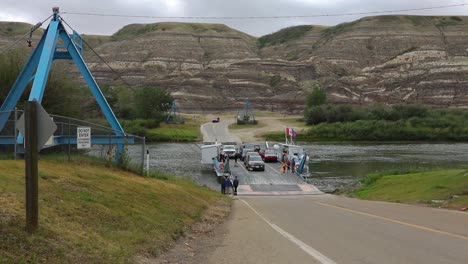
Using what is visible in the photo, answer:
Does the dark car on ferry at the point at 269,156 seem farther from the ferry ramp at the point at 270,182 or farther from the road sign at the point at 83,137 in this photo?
the road sign at the point at 83,137

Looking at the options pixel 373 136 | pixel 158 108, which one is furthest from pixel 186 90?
pixel 373 136

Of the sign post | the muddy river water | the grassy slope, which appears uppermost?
the sign post

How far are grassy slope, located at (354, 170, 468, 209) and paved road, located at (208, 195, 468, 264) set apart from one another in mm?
7807

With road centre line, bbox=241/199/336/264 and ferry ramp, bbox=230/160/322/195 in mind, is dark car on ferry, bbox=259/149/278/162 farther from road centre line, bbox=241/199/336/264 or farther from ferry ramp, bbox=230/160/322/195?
road centre line, bbox=241/199/336/264

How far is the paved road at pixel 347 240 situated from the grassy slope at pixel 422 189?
7.81m

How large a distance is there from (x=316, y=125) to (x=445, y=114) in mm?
31711

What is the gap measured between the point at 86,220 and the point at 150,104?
126889 mm

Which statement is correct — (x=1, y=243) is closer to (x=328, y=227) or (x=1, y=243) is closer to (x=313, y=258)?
(x=313, y=258)

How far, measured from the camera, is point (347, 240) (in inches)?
480

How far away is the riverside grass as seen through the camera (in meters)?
7.79

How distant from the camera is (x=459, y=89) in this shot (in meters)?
157

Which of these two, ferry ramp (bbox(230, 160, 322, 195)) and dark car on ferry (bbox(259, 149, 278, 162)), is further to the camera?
dark car on ferry (bbox(259, 149, 278, 162))

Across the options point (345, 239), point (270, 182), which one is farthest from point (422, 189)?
point (345, 239)

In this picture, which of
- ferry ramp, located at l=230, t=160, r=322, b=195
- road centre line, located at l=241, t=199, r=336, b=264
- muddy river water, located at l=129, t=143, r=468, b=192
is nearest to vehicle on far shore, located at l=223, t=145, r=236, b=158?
muddy river water, located at l=129, t=143, r=468, b=192
